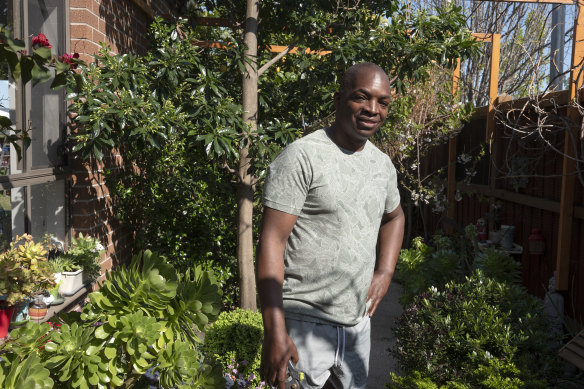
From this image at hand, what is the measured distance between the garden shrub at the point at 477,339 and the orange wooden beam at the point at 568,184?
520 millimetres

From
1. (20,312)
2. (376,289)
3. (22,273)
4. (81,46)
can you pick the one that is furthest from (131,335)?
(81,46)

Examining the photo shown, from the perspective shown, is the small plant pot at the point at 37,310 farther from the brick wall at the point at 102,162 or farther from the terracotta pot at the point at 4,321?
the brick wall at the point at 102,162

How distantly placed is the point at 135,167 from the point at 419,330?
10.5 ft

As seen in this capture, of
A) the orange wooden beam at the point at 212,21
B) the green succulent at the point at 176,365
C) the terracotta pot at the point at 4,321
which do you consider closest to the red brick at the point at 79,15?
the orange wooden beam at the point at 212,21

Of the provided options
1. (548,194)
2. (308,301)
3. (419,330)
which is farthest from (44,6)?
(548,194)

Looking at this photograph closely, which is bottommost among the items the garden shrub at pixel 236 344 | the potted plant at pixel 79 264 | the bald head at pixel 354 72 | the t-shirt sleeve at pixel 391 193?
the garden shrub at pixel 236 344

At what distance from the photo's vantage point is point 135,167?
5785 mm

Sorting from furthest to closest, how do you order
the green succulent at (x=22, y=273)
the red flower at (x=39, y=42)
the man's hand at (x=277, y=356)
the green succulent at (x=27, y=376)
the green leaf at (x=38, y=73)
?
the green succulent at (x=22, y=273) → the red flower at (x=39, y=42) → the man's hand at (x=277, y=356) → the green leaf at (x=38, y=73) → the green succulent at (x=27, y=376)

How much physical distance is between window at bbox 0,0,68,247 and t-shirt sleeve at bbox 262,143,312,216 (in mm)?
1613

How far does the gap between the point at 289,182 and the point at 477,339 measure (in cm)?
230

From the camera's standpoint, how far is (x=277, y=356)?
1.95m

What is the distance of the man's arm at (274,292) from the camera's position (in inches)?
77.2

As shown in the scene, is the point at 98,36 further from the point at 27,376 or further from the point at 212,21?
the point at 27,376

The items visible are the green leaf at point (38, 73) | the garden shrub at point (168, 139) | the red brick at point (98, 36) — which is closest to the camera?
the green leaf at point (38, 73)
